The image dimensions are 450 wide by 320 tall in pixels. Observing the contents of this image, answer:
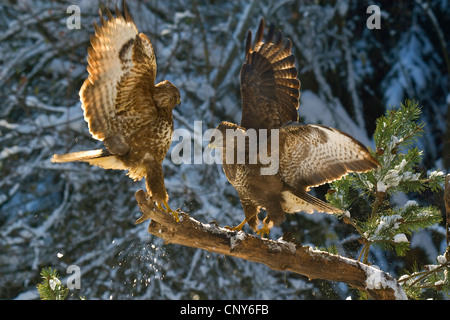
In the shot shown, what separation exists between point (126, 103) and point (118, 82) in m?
0.08

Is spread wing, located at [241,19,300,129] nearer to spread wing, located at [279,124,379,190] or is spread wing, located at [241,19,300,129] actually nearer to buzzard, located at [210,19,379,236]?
buzzard, located at [210,19,379,236]

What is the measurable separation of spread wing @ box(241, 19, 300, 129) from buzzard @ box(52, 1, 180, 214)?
0.34 metres

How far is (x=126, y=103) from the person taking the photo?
1.44 m

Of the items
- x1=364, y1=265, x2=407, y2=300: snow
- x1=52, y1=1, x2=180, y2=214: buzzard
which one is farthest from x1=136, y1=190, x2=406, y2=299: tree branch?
x1=52, y1=1, x2=180, y2=214: buzzard

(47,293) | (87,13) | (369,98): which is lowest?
(47,293)

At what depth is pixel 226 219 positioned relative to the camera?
2.96 meters

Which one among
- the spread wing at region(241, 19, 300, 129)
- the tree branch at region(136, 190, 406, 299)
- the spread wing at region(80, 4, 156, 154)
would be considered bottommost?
the tree branch at region(136, 190, 406, 299)

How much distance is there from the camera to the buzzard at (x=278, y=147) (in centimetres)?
144

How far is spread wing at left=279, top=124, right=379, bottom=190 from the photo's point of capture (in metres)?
1.37

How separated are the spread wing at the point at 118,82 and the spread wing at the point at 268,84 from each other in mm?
405

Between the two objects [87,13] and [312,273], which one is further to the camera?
[87,13]

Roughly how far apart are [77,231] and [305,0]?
2.30 meters

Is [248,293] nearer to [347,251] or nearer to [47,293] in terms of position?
[347,251]

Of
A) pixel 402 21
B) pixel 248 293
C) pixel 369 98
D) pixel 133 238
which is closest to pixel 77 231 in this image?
pixel 133 238
